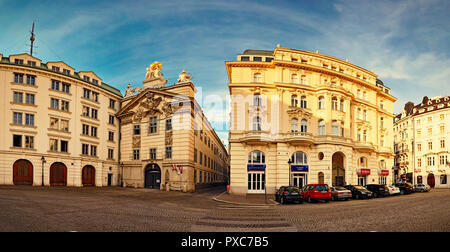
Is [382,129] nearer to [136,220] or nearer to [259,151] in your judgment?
[259,151]

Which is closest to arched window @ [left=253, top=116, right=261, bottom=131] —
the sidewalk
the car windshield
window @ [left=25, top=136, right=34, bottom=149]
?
the sidewalk

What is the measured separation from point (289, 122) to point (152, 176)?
834 inches

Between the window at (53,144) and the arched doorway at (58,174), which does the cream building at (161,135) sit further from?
the window at (53,144)

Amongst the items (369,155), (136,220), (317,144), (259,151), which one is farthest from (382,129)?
(136,220)

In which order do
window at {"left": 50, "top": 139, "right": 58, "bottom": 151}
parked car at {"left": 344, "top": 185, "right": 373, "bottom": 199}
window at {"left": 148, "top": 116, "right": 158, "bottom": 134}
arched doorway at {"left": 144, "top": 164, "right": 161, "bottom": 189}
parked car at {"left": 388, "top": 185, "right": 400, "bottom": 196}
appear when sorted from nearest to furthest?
1. parked car at {"left": 344, "top": 185, "right": 373, "bottom": 199}
2. parked car at {"left": 388, "top": 185, "right": 400, "bottom": 196}
3. window at {"left": 50, "top": 139, "right": 58, "bottom": 151}
4. arched doorway at {"left": 144, "top": 164, "right": 161, "bottom": 189}
5. window at {"left": 148, "top": 116, "right": 158, "bottom": 134}

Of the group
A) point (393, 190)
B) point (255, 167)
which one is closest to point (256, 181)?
point (255, 167)

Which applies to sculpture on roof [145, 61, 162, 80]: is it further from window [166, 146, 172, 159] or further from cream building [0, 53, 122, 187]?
window [166, 146, 172, 159]

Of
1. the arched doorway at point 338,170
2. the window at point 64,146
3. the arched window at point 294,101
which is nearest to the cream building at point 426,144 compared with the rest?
the arched doorway at point 338,170

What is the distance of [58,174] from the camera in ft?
140

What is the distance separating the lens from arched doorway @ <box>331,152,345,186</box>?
4350cm

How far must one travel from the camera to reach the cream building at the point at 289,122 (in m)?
39.5

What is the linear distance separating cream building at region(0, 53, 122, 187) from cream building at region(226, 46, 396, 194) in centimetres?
2268

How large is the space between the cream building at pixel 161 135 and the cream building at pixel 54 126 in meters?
3.46
